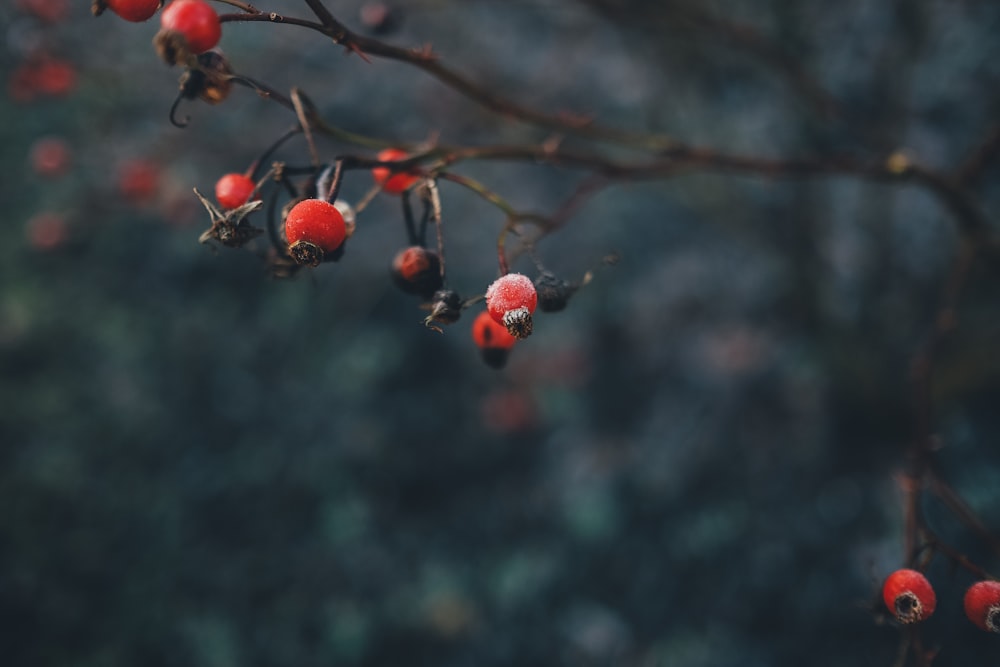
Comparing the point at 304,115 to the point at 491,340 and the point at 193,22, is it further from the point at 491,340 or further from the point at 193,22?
the point at 491,340

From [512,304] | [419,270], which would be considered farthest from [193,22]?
[512,304]

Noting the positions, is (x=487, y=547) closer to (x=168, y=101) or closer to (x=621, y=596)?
(x=621, y=596)


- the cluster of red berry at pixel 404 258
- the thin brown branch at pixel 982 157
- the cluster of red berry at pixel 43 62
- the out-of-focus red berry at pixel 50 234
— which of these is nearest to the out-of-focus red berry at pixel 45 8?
the cluster of red berry at pixel 43 62

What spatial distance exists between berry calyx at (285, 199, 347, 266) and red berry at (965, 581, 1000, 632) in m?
1.34

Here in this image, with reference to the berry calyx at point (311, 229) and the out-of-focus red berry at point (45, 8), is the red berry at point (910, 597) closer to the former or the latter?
the berry calyx at point (311, 229)

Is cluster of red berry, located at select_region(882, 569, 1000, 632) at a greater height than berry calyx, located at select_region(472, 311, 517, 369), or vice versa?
berry calyx, located at select_region(472, 311, 517, 369)

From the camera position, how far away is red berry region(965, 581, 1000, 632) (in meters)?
1.15

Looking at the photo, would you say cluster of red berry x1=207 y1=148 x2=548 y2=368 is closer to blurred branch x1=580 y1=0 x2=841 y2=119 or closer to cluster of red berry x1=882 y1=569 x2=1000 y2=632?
cluster of red berry x1=882 y1=569 x2=1000 y2=632

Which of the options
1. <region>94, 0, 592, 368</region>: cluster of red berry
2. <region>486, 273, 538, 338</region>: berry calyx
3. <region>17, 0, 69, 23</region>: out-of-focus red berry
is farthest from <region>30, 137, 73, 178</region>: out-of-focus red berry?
<region>486, 273, 538, 338</region>: berry calyx

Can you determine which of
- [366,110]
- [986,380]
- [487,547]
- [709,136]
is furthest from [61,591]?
[986,380]

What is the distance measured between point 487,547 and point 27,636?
260cm

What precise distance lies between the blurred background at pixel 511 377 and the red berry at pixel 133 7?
1.81 metres

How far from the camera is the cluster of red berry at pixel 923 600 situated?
3.79 feet

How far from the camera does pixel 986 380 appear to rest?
9.86 feet
